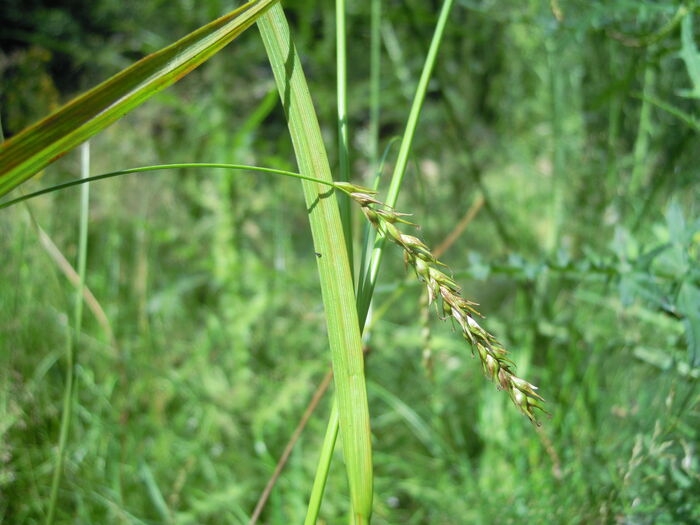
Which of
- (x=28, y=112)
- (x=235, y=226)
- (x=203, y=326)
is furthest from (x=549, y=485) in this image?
(x=28, y=112)

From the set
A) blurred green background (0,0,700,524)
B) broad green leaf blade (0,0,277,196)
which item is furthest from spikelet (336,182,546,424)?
blurred green background (0,0,700,524)

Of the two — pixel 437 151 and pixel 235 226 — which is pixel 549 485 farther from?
pixel 437 151

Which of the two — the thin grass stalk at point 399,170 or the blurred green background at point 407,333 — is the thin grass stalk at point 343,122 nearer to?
the thin grass stalk at point 399,170

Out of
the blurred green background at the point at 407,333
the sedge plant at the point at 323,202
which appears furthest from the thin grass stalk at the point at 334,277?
the blurred green background at the point at 407,333

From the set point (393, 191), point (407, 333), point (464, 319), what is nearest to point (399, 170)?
point (393, 191)

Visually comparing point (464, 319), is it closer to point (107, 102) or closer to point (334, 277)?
point (334, 277)
